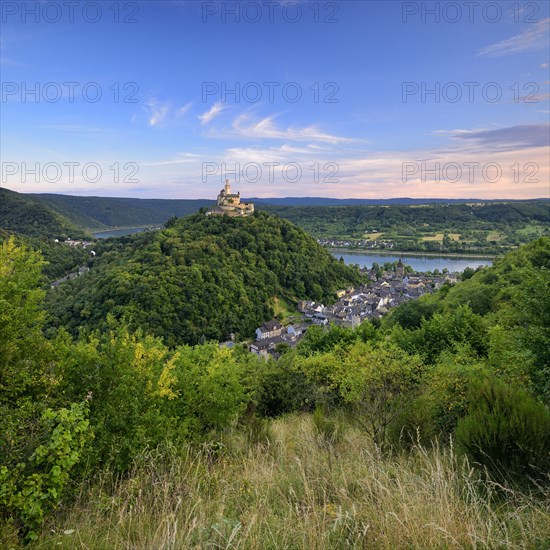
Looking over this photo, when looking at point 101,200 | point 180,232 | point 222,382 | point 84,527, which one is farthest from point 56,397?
point 101,200

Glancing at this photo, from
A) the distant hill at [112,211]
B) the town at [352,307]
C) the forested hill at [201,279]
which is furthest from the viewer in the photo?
the distant hill at [112,211]

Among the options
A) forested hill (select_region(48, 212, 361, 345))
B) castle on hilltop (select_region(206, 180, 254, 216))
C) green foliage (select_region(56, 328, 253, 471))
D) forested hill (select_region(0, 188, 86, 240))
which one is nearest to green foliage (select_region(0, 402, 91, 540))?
green foliage (select_region(56, 328, 253, 471))

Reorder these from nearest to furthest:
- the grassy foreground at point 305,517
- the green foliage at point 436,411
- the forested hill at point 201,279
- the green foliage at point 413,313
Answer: the grassy foreground at point 305,517
the green foliage at point 436,411
the green foliage at point 413,313
the forested hill at point 201,279

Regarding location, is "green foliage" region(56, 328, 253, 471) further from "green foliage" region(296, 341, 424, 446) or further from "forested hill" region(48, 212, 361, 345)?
"forested hill" region(48, 212, 361, 345)

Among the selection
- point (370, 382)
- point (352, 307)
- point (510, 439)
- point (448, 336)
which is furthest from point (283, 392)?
point (352, 307)

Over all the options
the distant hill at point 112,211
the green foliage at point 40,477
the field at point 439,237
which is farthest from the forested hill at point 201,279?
the distant hill at point 112,211

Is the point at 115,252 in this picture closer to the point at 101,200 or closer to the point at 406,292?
the point at 406,292

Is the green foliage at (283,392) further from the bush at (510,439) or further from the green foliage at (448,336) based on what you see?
the bush at (510,439)

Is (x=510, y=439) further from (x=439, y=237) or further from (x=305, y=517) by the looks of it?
(x=439, y=237)
